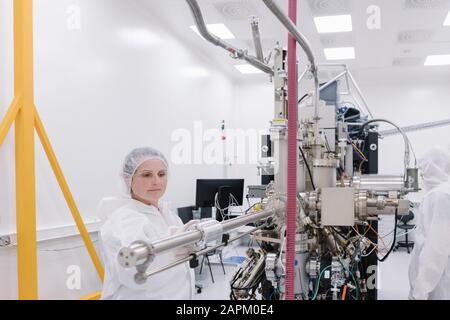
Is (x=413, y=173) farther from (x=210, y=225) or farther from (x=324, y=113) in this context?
(x=210, y=225)

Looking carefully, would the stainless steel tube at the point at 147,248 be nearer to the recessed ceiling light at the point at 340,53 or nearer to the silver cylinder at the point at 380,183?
the silver cylinder at the point at 380,183

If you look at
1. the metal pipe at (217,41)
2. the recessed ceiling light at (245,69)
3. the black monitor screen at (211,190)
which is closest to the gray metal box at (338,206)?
the metal pipe at (217,41)

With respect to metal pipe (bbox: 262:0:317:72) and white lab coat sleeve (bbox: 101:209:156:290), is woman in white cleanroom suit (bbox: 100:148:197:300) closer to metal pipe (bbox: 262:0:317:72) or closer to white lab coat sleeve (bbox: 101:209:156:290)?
white lab coat sleeve (bbox: 101:209:156:290)

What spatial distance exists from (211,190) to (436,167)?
206 cm

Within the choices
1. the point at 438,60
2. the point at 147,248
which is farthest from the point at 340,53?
the point at 147,248

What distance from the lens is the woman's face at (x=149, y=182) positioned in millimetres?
1497

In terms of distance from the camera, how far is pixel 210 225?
0.88 meters

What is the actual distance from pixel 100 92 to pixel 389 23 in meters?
2.97

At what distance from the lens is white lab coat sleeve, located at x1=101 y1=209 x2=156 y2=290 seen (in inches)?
49.3

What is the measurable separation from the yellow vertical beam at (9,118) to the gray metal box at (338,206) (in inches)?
64.6

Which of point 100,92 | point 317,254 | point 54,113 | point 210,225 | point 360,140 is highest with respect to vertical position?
point 100,92

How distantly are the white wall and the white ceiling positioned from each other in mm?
529
